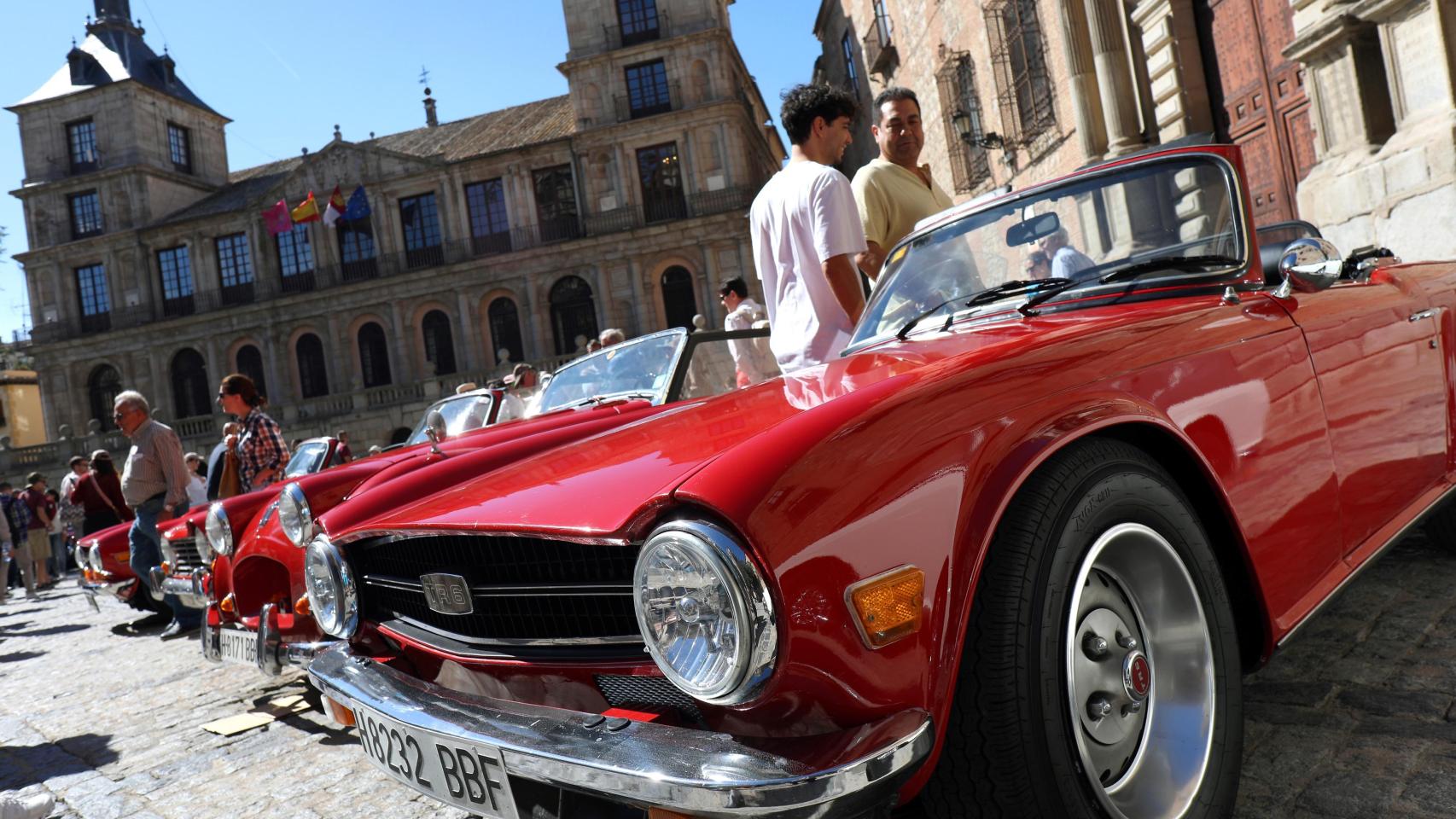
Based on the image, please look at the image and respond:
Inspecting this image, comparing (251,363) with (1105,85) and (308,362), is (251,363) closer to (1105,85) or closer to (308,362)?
(308,362)

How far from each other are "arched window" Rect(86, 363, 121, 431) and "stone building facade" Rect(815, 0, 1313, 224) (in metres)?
36.2

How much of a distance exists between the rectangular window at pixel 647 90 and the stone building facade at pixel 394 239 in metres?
0.07

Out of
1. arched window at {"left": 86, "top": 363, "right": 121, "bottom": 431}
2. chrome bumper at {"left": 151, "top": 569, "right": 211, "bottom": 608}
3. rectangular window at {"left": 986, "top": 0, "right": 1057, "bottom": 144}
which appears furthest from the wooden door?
arched window at {"left": 86, "top": 363, "right": 121, "bottom": 431}

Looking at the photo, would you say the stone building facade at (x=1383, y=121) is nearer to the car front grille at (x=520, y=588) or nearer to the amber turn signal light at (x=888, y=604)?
the amber turn signal light at (x=888, y=604)

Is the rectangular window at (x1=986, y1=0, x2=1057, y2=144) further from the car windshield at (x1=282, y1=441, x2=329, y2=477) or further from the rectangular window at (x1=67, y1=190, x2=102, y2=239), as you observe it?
the rectangular window at (x1=67, y1=190, x2=102, y2=239)

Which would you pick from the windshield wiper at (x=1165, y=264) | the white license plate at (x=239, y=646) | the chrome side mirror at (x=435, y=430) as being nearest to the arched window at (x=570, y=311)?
the chrome side mirror at (x=435, y=430)

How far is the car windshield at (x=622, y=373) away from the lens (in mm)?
4727

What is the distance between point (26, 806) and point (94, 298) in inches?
1720

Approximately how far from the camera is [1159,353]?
1807 millimetres

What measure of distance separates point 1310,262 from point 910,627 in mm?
1750

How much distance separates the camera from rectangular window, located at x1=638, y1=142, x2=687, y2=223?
3381 centimetres

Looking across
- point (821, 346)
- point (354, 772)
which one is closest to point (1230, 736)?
point (821, 346)

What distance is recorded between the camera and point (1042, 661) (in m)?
1.38

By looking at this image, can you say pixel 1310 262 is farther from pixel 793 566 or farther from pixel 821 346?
pixel 793 566
